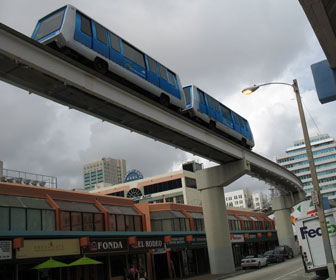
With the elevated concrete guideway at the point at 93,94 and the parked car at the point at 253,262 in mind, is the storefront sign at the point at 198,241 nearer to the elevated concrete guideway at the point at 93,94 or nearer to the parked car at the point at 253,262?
the parked car at the point at 253,262

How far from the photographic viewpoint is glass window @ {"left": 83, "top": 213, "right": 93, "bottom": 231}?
2691 centimetres

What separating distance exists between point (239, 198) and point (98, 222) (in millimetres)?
173391

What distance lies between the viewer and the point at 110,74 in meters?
19.0

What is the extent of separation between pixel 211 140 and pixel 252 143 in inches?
310

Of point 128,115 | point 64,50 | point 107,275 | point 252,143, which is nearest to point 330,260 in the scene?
point 128,115

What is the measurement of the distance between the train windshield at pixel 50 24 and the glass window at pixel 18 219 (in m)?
Result: 10.4

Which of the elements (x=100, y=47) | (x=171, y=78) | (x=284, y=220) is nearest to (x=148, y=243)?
(x=171, y=78)

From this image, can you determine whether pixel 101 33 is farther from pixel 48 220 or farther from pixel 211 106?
pixel 48 220

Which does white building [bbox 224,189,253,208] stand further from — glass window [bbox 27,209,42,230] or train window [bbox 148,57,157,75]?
train window [bbox 148,57,157,75]

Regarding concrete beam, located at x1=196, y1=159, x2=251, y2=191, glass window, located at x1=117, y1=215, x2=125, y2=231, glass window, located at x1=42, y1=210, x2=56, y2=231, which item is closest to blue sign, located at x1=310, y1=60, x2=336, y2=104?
glass window, located at x1=42, y1=210, x2=56, y2=231

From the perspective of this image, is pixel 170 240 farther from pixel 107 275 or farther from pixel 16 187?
pixel 16 187

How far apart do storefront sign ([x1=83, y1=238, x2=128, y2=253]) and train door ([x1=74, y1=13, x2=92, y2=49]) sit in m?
12.3

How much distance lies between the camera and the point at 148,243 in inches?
1120

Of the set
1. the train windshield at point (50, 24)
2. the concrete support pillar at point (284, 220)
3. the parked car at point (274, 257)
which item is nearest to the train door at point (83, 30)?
the train windshield at point (50, 24)
